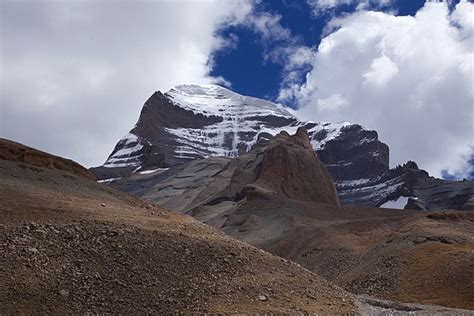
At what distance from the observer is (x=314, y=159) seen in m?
110

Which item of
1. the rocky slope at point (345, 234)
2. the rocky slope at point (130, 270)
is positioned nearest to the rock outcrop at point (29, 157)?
the rocky slope at point (130, 270)

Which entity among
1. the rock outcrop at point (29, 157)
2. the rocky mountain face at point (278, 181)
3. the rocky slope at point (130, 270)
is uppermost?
the rocky mountain face at point (278, 181)

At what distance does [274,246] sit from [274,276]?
1347 inches

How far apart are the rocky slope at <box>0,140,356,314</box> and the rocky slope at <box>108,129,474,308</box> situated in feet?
45.1

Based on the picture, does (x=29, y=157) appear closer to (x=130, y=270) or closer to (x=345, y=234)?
(x=130, y=270)

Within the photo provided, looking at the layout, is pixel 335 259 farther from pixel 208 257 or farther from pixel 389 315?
pixel 208 257

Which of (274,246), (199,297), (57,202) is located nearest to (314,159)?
(274,246)

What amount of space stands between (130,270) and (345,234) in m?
37.2

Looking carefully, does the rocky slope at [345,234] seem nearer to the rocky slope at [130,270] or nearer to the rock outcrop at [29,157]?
the rocky slope at [130,270]

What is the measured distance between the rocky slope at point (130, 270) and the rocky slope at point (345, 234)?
13.7 metres

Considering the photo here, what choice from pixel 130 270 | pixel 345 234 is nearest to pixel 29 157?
pixel 130 270

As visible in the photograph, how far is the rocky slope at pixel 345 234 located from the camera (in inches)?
1523

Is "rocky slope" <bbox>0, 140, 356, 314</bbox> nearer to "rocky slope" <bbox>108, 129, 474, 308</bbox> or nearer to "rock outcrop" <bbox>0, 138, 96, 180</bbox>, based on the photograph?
"rocky slope" <bbox>108, 129, 474, 308</bbox>

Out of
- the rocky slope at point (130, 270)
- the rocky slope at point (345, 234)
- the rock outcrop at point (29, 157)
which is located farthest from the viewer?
the rock outcrop at point (29, 157)
